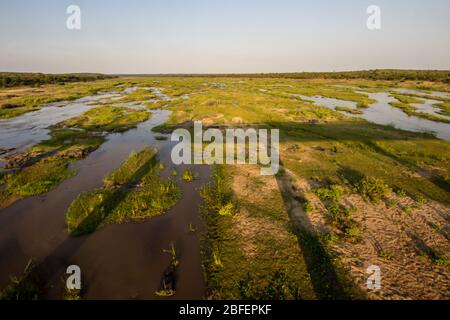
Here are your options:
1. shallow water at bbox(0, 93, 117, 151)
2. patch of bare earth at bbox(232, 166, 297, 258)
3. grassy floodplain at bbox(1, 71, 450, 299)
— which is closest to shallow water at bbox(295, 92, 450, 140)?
grassy floodplain at bbox(1, 71, 450, 299)

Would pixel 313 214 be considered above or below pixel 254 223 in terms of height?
above

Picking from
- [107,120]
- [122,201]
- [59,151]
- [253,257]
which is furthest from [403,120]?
[59,151]

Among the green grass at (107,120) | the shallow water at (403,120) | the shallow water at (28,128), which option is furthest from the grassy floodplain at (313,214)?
the green grass at (107,120)

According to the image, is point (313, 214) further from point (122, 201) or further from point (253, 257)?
point (122, 201)
